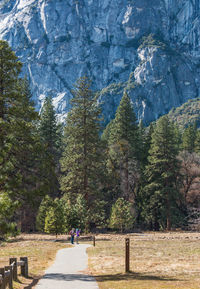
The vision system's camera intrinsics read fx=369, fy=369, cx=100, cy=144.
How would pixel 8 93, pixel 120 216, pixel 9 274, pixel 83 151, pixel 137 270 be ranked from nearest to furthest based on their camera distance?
1. pixel 9 274
2. pixel 137 270
3. pixel 8 93
4. pixel 120 216
5. pixel 83 151

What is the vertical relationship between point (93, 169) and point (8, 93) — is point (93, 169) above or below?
above

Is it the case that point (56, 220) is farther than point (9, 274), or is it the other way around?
point (56, 220)

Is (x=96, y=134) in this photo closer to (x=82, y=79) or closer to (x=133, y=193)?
(x=82, y=79)

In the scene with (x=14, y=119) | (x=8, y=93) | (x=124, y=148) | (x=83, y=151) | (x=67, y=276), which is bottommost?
(x=67, y=276)

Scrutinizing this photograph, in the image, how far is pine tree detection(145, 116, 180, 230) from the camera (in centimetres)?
5325

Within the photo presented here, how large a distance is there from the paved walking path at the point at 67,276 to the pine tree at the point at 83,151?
2594cm

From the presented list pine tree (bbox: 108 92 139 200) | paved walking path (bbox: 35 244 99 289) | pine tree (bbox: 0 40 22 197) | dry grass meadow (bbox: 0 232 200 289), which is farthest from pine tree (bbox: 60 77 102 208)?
pine tree (bbox: 0 40 22 197)

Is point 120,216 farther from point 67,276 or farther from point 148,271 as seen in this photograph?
point 67,276

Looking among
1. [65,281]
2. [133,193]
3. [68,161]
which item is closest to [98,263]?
[65,281]

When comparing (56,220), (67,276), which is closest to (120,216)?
(56,220)

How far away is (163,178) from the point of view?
54.7m

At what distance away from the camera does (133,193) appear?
2507 inches

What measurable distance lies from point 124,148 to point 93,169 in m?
10.8

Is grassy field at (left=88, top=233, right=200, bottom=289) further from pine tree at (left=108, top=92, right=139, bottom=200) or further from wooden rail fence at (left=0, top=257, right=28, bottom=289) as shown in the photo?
pine tree at (left=108, top=92, right=139, bottom=200)
